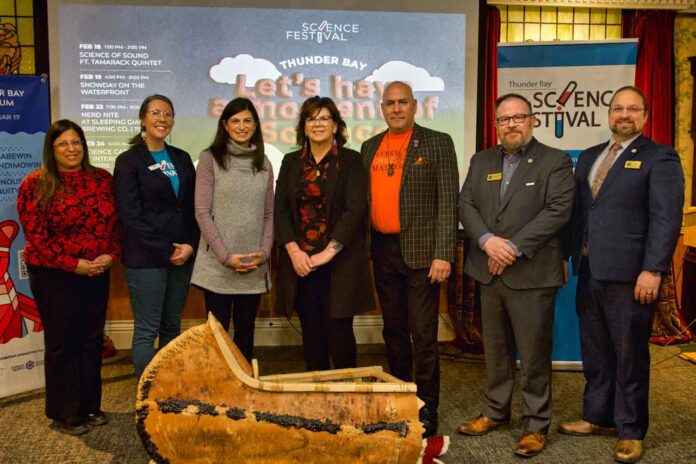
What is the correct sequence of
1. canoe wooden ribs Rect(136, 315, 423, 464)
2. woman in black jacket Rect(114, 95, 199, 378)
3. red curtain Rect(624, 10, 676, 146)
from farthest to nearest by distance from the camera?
1. red curtain Rect(624, 10, 676, 146)
2. woman in black jacket Rect(114, 95, 199, 378)
3. canoe wooden ribs Rect(136, 315, 423, 464)

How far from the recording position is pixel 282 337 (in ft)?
14.2

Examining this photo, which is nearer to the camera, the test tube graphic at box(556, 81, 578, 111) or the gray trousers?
the gray trousers

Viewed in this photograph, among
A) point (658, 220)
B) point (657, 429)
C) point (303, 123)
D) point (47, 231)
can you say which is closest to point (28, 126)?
point (47, 231)

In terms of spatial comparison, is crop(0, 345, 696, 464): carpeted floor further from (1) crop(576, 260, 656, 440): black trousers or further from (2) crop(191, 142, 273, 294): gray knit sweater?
(2) crop(191, 142, 273, 294): gray knit sweater

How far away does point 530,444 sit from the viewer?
252cm

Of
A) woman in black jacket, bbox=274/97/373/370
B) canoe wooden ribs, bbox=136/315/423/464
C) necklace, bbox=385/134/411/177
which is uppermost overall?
necklace, bbox=385/134/411/177

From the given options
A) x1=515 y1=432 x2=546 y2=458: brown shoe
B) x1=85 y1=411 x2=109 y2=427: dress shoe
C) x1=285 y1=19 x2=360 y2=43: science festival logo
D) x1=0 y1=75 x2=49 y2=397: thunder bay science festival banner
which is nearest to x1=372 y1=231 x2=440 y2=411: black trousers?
x1=515 y1=432 x2=546 y2=458: brown shoe

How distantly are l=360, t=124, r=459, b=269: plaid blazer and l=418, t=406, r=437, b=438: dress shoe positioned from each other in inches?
25.1

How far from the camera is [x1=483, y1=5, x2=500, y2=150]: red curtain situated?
4.21 metres

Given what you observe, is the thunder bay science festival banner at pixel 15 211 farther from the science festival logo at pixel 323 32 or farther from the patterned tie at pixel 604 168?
the patterned tie at pixel 604 168

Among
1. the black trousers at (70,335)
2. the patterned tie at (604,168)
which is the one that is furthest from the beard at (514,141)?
the black trousers at (70,335)

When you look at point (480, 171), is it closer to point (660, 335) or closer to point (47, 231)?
point (47, 231)

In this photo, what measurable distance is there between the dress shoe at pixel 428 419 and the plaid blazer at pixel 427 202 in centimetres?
64

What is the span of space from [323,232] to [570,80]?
181cm
